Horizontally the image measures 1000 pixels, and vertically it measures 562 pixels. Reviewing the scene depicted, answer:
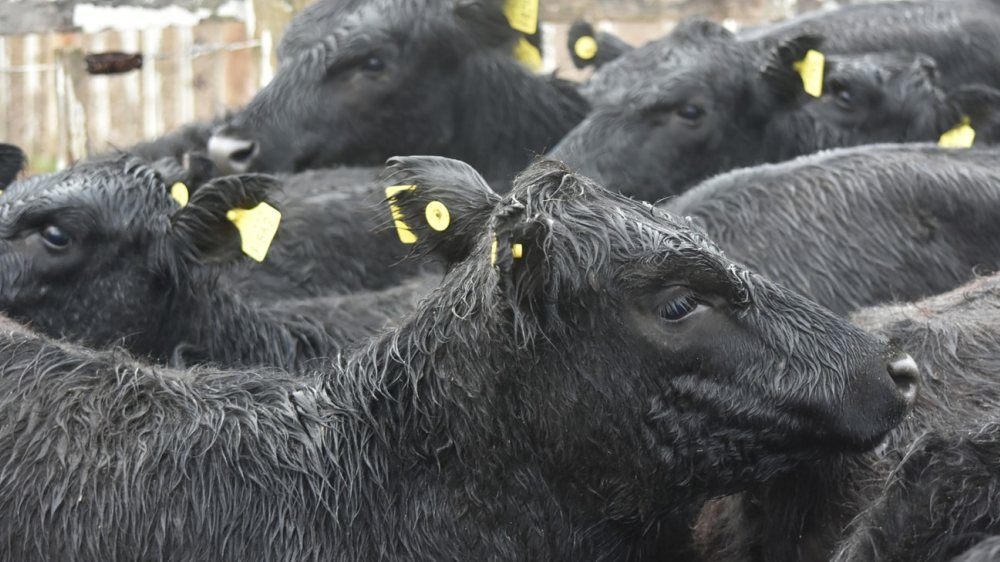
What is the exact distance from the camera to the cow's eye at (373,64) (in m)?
6.39

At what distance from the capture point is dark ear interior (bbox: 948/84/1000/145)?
6383 mm

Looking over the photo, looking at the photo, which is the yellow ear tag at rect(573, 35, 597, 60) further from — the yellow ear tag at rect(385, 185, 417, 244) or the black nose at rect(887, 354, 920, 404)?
the black nose at rect(887, 354, 920, 404)

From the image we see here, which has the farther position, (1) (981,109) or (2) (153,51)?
(2) (153,51)

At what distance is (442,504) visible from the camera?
3330mm

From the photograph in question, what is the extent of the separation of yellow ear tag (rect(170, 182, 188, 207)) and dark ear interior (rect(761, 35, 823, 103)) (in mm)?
2593

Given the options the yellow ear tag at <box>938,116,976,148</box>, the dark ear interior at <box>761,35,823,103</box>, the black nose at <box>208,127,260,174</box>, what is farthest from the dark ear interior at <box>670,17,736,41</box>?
the black nose at <box>208,127,260,174</box>

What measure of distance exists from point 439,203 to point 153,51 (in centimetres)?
633

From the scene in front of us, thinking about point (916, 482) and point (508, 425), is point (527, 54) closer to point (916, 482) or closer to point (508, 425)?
point (508, 425)

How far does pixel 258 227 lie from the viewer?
15.3ft

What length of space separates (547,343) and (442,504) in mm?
459

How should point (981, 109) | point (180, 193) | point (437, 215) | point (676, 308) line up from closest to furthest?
point (676, 308) → point (437, 215) → point (180, 193) → point (981, 109)

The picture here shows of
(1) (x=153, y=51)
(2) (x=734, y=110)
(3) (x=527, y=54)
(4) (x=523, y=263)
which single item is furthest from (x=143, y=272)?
(1) (x=153, y=51)

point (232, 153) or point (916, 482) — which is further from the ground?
point (916, 482)

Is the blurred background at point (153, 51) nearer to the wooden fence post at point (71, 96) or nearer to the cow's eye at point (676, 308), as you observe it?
the wooden fence post at point (71, 96)
